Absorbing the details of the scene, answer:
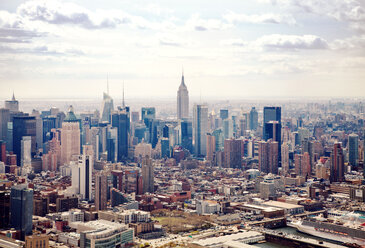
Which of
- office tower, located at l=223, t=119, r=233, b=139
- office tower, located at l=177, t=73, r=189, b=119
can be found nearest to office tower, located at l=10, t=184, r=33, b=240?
office tower, located at l=177, t=73, r=189, b=119

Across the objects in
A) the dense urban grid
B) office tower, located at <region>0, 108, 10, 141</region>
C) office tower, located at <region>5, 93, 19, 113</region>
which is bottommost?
the dense urban grid

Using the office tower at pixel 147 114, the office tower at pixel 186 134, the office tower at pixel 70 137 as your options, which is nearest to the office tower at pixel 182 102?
the office tower at pixel 186 134

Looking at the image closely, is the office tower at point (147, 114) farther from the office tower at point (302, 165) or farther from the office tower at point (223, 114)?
the office tower at point (302, 165)

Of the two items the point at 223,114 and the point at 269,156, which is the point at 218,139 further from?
the point at 269,156

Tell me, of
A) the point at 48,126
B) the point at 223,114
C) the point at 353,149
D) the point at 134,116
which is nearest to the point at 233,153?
the point at 223,114

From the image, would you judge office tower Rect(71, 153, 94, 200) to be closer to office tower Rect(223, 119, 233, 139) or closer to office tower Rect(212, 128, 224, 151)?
office tower Rect(212, 128, 224, 151)

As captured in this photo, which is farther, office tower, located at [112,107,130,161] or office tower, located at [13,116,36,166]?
office tower, located at [112,107,130,161]
